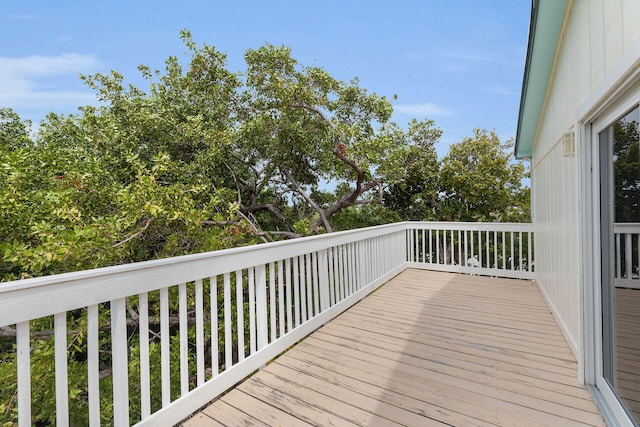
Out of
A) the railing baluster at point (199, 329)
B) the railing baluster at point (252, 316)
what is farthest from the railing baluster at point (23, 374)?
the railing baluster at point (252, 316)

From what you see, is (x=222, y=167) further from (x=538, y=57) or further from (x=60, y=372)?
(x=60, y=372)

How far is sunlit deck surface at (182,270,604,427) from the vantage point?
1937 millimetres

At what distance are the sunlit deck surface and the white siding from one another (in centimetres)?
35

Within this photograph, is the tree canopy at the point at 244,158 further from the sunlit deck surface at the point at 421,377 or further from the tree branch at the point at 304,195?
the sunlit deck surface at the point at 421,377

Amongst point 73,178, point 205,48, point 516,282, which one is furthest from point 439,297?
point 205,48

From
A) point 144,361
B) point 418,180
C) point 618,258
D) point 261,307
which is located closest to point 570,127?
point 618,258

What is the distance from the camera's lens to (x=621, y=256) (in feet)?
5.92

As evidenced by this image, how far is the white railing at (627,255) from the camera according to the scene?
65.3 inches

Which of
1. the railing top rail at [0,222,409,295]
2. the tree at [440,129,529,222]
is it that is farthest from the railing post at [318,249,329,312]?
the tree at [440,129,529,222]

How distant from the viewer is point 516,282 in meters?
5.21

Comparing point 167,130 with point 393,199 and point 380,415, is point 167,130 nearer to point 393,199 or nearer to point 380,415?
point 393,199

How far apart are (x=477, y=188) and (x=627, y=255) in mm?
6479

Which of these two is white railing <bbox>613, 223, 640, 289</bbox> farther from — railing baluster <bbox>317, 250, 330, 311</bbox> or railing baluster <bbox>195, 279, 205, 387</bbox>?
railing baluster <bbox>195, 279, 205, 387</bbox>

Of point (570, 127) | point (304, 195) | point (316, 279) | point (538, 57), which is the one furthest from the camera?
point (304, 195)
